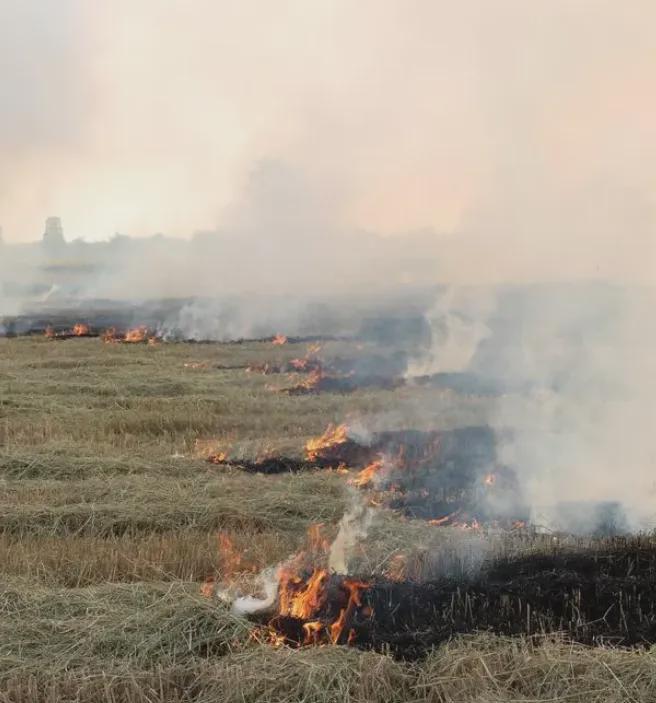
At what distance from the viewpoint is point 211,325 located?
38094 millimetres

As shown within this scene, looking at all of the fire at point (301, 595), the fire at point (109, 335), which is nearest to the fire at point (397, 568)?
the fire at point (301, 595)

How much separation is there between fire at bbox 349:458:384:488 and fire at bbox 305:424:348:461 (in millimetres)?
828

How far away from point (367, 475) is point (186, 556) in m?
3.31

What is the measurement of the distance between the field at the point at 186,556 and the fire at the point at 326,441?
241 mm

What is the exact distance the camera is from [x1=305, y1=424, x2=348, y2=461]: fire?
10.6m

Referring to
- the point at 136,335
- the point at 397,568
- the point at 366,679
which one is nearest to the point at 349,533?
the point at 397,568

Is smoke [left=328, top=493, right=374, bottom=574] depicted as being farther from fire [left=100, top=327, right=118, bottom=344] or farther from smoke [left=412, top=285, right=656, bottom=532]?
fire [left=100, top=327, right=118, bottom=344]

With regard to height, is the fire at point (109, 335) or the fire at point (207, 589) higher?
the fire at point (109, 335)

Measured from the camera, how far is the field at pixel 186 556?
→ 4250 millimetres

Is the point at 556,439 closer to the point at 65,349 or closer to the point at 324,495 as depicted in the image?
the point at 324,495

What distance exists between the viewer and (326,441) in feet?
37.6

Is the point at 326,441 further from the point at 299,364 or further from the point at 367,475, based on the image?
the point at 299,364

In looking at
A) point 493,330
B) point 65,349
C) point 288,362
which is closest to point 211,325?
point 65,349

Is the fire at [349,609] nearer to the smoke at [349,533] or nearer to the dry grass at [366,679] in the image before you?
the dry grass at [366,679]
